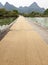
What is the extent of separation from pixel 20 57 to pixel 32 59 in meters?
0.54

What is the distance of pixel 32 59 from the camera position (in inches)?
269

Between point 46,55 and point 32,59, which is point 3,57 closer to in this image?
point 32,59

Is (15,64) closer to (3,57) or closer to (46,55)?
(3,57)

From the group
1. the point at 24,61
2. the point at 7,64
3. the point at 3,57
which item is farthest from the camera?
the point at 3,57

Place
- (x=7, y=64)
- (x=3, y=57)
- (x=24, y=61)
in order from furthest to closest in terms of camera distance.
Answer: (x=3, y=57), (x=24, y=61), (x=7, y=64)

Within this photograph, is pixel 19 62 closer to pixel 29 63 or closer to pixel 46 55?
pixel 29 63

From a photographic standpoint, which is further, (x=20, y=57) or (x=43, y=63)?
(x=20, y=57)

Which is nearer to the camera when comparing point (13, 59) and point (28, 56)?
point (13, 59)

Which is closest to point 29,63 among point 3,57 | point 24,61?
point 24,61

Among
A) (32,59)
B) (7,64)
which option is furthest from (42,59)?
(7,64)

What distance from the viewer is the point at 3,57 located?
719cm

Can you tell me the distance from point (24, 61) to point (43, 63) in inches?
25.1

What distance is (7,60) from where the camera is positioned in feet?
22.0

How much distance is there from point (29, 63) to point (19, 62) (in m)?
0.33
